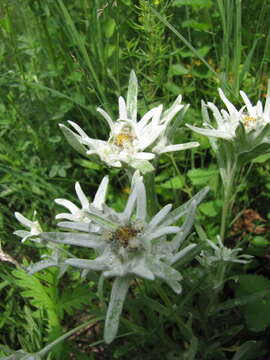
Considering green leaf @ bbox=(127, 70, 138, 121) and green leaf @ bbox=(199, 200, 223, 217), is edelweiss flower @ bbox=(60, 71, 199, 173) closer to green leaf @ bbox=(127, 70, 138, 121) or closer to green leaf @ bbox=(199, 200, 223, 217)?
green leaf @ bbox=(127, 70, 138, 121)

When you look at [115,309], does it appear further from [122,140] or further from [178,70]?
[178,70]

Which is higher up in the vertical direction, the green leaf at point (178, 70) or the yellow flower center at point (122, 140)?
the green leaf at point (178, 70)

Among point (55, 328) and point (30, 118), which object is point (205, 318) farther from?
point (30, 118)

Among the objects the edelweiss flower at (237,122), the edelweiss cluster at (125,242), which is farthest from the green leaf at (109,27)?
the edelweiss cluster at (125,242)

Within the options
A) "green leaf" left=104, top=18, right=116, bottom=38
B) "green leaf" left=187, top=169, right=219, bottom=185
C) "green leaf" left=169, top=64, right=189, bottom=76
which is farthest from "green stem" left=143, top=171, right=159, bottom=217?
"green leaf" left=104, top=18, right=116, bottom=38

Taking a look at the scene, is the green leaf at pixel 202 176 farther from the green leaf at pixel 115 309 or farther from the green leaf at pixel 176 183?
the green leaf at pixel 115 309

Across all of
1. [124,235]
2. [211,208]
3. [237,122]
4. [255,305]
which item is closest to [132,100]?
[237,122]
